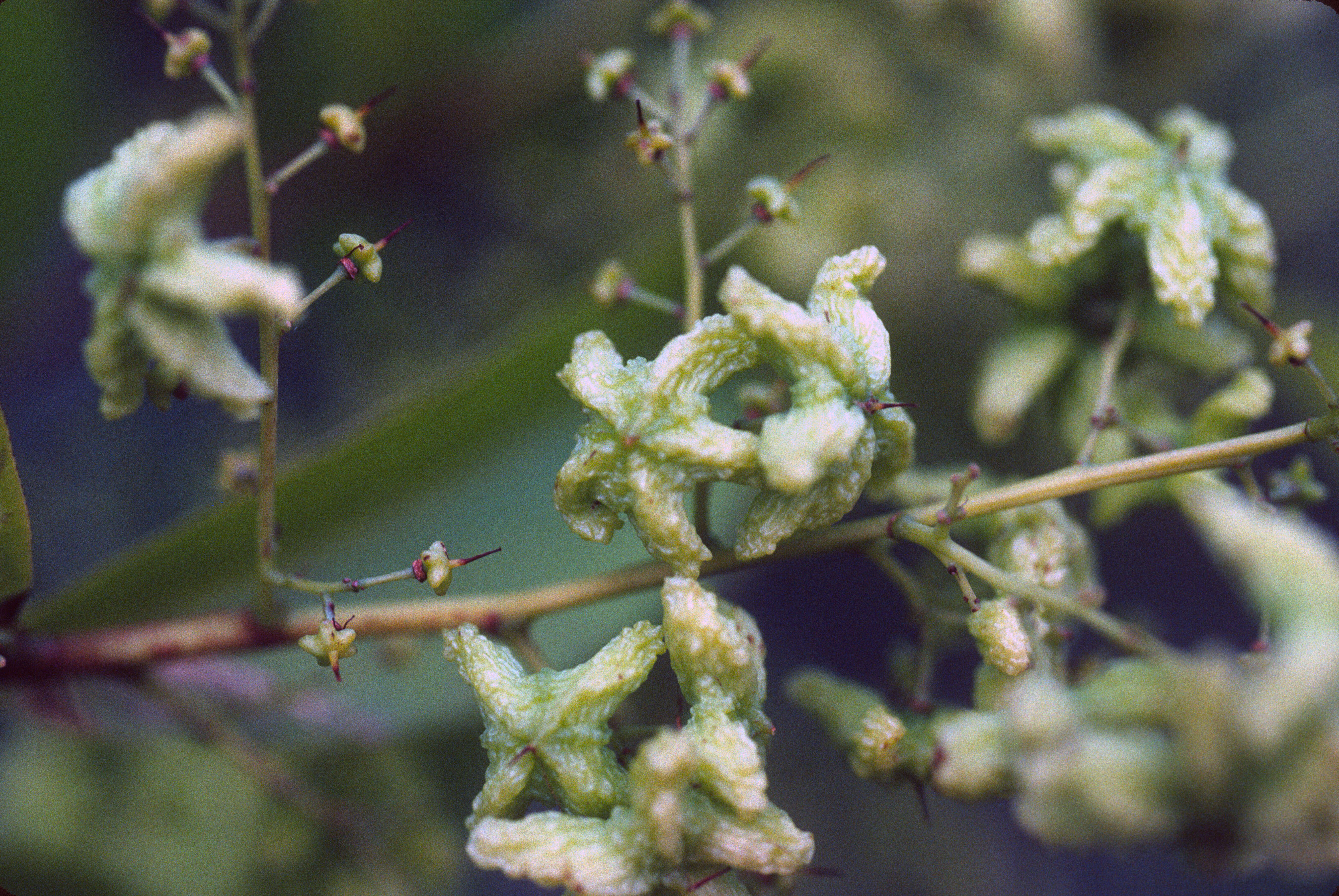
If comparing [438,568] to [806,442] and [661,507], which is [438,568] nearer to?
[661,507]

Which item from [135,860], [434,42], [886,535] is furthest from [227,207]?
[886,535]

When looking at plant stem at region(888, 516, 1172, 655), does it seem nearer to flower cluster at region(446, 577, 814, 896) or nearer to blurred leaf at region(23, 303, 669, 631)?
flower cluster at region(446, 577, 814, 896)

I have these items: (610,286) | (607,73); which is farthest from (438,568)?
(607,73)

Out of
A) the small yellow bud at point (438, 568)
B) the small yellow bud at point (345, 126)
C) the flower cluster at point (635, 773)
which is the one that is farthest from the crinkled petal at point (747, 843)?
the small yellow bud at point (345, 126)

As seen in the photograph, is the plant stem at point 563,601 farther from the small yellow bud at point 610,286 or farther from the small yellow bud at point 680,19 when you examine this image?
the small yellow bud at point 680,19

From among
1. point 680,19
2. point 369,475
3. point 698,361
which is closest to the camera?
point 698,361

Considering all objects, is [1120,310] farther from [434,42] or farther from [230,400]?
[434,42]
